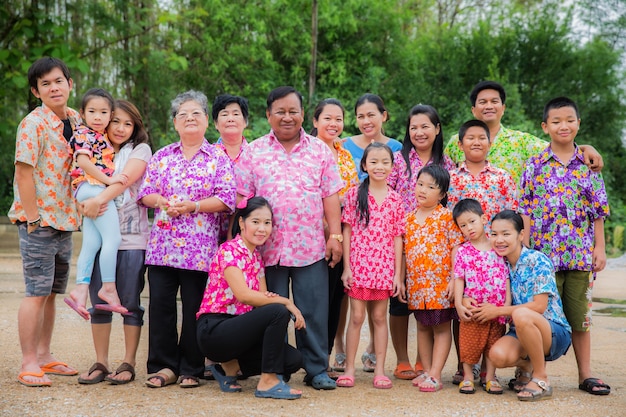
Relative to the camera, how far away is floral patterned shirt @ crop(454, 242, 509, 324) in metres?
4.47

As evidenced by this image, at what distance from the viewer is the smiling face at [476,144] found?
187 inches

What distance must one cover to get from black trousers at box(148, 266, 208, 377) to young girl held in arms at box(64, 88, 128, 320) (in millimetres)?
221

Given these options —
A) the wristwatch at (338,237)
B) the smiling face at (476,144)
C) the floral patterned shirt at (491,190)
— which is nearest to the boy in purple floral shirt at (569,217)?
the floral patterned shirt at (491,190)

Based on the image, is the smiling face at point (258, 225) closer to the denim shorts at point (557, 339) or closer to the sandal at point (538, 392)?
the denim shorts at point (557, 339)

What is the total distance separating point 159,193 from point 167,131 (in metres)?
11.3

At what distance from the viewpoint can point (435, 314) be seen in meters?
4.64

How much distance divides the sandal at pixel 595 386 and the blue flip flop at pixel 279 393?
6.09 feet

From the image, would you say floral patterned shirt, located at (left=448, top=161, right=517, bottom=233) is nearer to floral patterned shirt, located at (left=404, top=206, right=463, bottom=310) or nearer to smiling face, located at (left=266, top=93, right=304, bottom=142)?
floral patterned shirt, located at (left=404, top=206, right=463, bottom=310)

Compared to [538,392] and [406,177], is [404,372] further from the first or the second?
[406,177]

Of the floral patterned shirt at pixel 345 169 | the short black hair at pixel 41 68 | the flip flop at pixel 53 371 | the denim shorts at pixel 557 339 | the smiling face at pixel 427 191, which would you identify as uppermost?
the short black hair at pixel 41 68

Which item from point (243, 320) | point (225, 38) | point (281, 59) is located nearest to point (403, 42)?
point (281, 59)

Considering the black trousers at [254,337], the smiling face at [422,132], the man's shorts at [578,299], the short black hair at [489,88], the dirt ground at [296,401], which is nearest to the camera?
the dirt ground at [296,401]

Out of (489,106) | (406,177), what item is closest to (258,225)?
(406,177)

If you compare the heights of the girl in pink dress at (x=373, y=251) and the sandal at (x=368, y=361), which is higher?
the girl in pink dress at (x=373, y=251)
